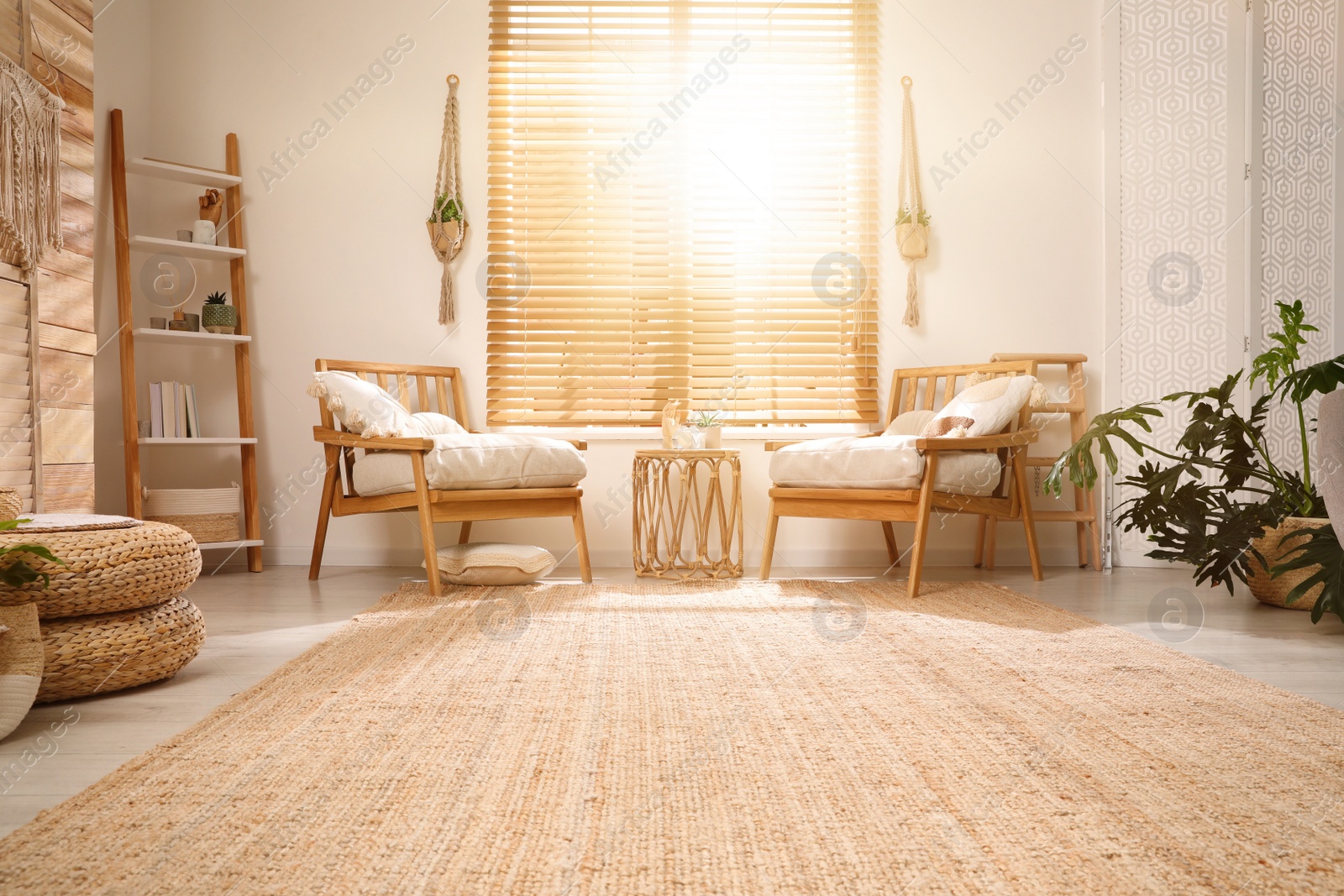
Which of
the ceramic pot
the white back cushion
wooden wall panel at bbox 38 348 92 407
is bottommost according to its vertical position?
the white back cushion

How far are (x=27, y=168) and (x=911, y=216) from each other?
3.03 m

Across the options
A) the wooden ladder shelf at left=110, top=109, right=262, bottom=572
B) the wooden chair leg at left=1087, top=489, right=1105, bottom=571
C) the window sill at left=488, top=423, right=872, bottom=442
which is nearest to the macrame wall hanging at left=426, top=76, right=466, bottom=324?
the window sill at left=488, top=423, right=872, bottom=442

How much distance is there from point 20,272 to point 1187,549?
3.38 meters

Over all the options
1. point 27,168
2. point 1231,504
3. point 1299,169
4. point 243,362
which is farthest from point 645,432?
point 1299,169

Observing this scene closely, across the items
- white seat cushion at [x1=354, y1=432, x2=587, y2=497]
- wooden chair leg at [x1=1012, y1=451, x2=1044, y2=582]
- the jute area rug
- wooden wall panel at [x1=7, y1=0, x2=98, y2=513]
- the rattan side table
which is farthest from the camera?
the rattan side table

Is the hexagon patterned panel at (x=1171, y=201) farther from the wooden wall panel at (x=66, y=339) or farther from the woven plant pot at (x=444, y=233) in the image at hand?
the wooden wall panel at (x=66, y=339)

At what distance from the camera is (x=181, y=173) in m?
3.39

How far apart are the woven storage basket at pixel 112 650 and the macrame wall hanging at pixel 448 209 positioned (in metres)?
2.11

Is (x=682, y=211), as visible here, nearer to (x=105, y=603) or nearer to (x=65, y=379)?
(x=65, y=379)

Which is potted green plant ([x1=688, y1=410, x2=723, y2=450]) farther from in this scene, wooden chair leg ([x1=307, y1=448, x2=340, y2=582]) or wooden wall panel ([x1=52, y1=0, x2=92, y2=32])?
wooden wall panel ([x1=52, y1=0, x2=92, y2=32])

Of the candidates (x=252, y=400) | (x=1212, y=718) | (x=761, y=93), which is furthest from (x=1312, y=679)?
(x=252, y=400)

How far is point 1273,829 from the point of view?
96cm

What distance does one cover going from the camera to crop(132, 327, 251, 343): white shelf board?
3252mm

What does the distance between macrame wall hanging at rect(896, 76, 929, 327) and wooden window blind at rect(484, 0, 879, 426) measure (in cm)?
12
